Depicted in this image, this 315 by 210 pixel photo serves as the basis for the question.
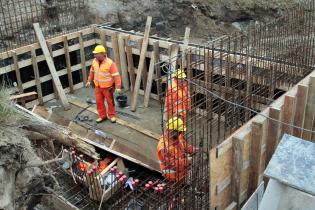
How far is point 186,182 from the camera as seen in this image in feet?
16.7

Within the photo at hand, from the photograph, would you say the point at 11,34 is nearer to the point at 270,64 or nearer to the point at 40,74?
the point at 40,74

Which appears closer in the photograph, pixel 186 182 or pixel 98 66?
pixel 186 182

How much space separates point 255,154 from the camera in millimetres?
4688

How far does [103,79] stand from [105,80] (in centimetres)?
5

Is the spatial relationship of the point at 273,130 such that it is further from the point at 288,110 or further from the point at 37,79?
the point at 37,79

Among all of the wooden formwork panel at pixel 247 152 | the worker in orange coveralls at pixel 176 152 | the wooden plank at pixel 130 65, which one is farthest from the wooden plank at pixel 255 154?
the wooden plank at pixel 130 65

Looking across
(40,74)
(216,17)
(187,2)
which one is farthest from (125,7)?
(40,74)

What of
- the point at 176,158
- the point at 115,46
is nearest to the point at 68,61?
the point at 115,46

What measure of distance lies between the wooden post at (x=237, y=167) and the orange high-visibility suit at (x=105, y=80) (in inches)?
169

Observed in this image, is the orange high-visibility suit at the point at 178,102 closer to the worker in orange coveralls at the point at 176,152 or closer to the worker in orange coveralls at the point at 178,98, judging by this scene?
the worker in orange coveralls at the point at 178,98

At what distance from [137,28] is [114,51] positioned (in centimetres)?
388

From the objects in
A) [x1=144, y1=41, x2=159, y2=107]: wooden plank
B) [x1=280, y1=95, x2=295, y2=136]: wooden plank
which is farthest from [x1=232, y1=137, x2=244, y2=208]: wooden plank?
[x1=144, y1=41, x2=159, y2=107]: wooden plank

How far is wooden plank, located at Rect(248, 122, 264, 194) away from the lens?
452cm

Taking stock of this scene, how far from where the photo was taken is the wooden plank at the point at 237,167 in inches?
171
